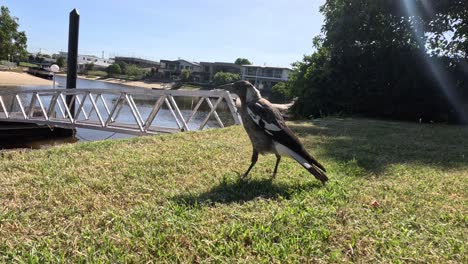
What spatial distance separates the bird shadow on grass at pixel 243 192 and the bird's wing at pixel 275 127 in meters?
0.34

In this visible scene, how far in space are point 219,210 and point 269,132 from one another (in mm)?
1054

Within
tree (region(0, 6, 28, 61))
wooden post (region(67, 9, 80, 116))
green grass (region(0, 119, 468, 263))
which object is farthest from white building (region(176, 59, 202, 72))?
green grass (region(0, 119, 468, 263))

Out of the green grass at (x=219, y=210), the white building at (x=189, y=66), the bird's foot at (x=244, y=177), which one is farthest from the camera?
the white building at (x=189, y=66)

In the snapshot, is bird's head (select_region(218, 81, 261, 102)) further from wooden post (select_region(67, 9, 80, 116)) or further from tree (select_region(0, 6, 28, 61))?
tree (select_region(0, 6, 28, 61))

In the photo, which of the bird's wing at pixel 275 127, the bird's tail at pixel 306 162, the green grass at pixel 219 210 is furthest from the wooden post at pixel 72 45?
the bird's tail at pixel 306 162

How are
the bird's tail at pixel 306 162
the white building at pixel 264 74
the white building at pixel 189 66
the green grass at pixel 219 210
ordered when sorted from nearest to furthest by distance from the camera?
1. the green grass at pixel 219 210
2. the bird's tail at pixel 306 162
3. the white building at pixel 264 74
4. the white building at pixel 189 66

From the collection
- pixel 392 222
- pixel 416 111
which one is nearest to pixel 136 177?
pixel 392 222

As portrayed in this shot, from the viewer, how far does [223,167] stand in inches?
173

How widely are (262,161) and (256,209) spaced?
1.92 meters

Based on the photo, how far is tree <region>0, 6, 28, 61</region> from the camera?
5062cm

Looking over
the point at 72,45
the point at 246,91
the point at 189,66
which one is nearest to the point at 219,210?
the point at 246,91

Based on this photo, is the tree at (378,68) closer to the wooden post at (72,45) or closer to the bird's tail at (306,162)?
the wooden post at (72,45)

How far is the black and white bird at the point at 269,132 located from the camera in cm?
350

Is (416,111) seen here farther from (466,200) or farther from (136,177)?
(136,177)
